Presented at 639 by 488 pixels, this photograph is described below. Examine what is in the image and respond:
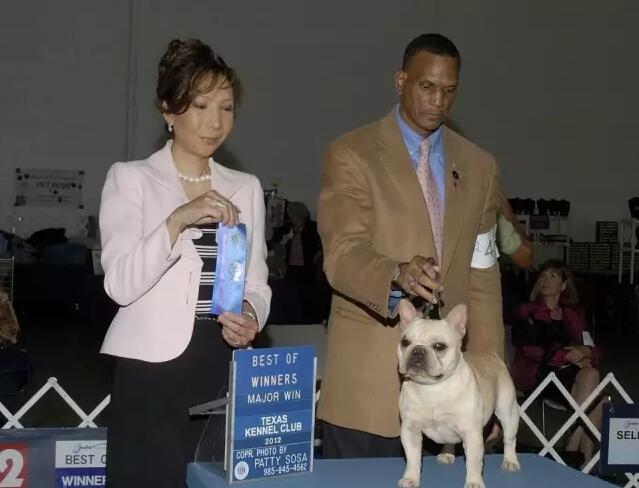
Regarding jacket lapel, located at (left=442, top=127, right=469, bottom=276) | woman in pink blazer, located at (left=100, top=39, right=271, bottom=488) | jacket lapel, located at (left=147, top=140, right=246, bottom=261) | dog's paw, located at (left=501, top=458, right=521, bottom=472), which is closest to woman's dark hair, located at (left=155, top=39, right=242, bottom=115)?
woman in pink blazer, located at (left=100, top=39, right=271, bottom=488)

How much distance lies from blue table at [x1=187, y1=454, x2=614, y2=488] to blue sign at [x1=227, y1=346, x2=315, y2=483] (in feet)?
0.10

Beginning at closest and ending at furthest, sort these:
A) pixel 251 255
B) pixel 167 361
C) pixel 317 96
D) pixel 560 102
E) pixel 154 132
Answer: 1. pixel 167 361
2. pixel 251 255
3. pixel 154 132
4. pixel 317 96
5. pixel 560 102

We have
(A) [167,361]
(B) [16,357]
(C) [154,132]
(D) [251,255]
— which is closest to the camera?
(A) [167,361]

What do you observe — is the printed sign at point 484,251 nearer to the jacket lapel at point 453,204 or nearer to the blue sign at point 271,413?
the jacket lapel at point 453,204

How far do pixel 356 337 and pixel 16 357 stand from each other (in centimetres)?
266

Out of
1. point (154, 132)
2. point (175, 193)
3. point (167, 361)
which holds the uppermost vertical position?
point (154, 132)

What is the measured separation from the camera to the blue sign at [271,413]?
160 cm

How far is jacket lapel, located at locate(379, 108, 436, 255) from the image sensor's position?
197 centimetres

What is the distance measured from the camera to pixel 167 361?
1844mm

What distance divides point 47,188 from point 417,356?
9987mm

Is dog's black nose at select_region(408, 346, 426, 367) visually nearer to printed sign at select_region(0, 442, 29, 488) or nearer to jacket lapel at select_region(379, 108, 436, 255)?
jacket lapel at select_region(379, 108, 436, 255)

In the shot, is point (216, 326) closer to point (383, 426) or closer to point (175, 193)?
point (175, 193)

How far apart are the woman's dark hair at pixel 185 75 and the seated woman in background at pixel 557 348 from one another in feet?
11.5

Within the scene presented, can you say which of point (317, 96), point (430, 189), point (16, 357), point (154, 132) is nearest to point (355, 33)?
point (317, 96)
